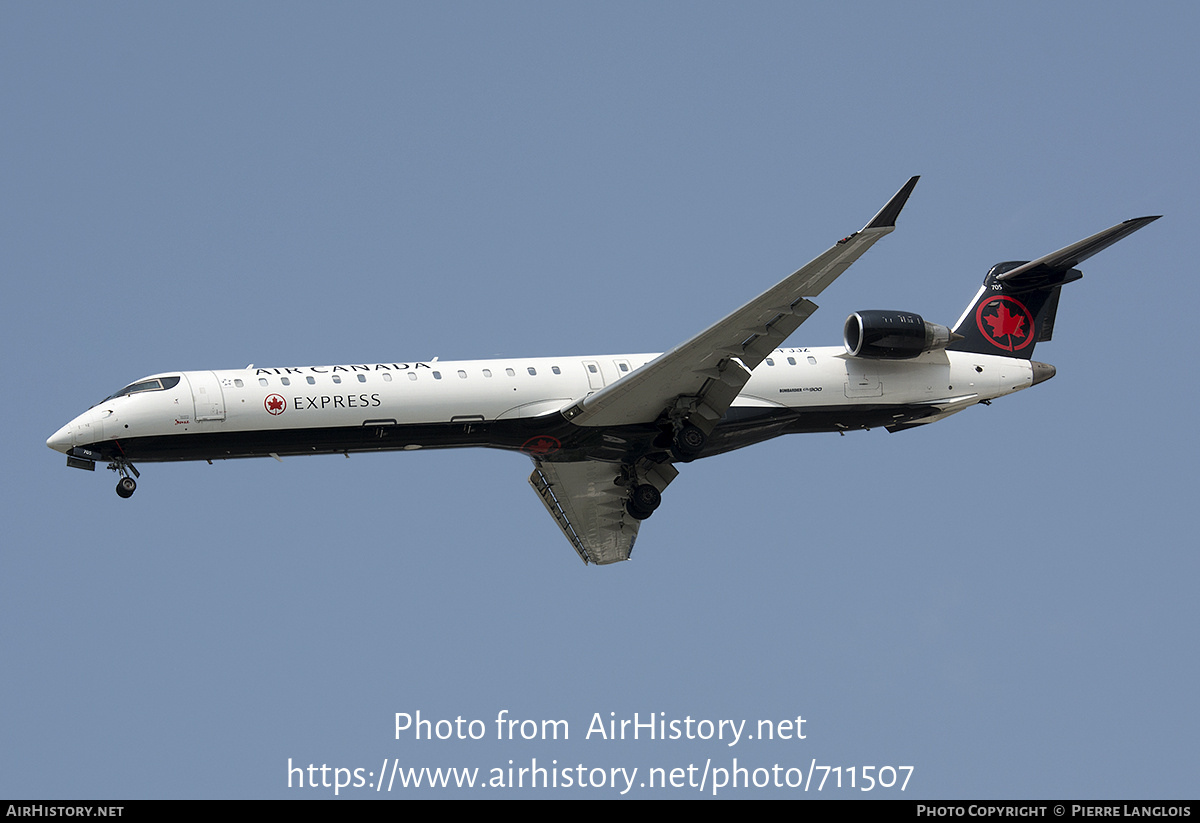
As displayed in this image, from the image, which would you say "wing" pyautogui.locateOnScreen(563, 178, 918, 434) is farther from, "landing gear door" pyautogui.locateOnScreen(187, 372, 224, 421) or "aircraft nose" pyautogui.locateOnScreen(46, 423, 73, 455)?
"aircraft nose" pyautogui.locateOnScreen(46, 423, 73, 455)

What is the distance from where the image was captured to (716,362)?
2628 cm

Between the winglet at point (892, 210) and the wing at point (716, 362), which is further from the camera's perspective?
the wing at point (716, 362)

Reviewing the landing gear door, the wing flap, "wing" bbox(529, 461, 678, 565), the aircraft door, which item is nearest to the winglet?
the aircraft door

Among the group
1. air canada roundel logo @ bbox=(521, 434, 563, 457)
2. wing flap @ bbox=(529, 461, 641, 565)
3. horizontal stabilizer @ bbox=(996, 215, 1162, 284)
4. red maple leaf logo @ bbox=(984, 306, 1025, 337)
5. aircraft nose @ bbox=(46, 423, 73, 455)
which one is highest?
horizontal stabilizer @ bbox=(996, 215, 1162, 284)

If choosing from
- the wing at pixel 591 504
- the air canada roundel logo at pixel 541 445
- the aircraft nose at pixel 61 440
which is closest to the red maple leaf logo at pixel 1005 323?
the wing at pixel 591 504

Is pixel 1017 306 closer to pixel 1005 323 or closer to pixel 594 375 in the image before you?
pixel 1005 323

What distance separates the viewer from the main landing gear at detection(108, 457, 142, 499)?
25422 millimetres

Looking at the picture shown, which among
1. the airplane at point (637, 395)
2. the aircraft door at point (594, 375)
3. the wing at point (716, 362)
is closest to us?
the wing at point (716, 362)

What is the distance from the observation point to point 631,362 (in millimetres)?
28047

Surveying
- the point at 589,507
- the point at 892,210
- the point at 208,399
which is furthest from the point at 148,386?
the point at 892,210

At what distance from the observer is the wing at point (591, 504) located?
3016 cm

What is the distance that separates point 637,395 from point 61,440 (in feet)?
33.5

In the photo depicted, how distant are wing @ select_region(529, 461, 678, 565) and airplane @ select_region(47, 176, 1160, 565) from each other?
8cm

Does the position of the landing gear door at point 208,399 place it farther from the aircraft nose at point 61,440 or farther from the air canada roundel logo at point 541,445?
the air canada roundel logo at point 541,445
